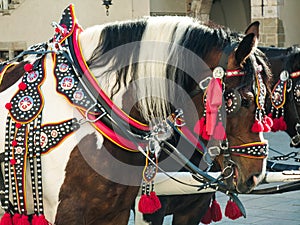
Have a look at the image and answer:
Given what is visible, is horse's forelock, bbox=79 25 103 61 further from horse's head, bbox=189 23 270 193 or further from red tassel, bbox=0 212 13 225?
red tassel, bbox=0 212 13 225

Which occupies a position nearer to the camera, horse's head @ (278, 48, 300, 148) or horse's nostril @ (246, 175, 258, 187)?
horse's nostril @ (246, 175, 258, 187)

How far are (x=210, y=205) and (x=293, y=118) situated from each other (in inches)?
34.1

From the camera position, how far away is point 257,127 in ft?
10.4

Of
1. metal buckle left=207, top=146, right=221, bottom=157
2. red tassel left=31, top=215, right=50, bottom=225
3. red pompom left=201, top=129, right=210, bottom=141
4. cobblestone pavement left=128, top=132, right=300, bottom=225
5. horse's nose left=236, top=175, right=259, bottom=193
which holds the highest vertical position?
red pompom left=201, top=129, right=210, bottom=141

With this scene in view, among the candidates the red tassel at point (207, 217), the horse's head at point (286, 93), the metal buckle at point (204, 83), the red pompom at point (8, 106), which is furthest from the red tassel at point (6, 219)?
the horse's head at point (286, 93)

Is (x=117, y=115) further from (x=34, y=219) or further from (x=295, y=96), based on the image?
(x=295, y=96)

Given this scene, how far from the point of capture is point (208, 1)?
58.4 ft

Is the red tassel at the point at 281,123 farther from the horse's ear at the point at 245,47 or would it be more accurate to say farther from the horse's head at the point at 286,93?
the horse's ear at the point at 245,47

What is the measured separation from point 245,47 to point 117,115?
60 centimetres

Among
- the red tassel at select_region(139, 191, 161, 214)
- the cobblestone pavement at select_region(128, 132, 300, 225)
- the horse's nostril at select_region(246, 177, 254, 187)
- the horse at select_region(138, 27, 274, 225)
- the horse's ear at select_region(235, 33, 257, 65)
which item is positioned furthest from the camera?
the cobblestone pavement at select_region(128, 132, 300, 225)

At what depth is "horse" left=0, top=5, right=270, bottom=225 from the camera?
3.13 metres

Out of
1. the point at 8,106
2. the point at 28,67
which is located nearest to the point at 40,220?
the point at 8,106

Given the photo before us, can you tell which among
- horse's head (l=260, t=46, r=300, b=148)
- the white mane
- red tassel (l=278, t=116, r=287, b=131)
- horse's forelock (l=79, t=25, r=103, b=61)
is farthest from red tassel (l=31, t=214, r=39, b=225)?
red tassel (l=278, t=116, r=287, b=131)

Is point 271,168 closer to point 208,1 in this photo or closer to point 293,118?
point 293,118
